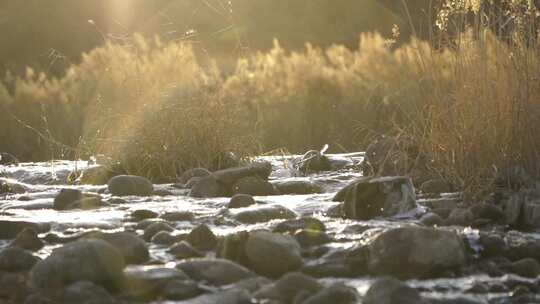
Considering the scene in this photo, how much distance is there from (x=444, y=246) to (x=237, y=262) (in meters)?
0.80

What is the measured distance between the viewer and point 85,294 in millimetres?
3082

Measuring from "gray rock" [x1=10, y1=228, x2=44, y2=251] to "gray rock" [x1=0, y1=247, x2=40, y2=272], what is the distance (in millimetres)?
390

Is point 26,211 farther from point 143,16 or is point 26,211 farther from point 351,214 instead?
point 143,16

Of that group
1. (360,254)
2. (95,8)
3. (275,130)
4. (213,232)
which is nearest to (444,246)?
(360,254)

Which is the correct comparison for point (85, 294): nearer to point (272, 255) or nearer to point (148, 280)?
point (148, 280)

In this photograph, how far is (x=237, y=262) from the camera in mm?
3609

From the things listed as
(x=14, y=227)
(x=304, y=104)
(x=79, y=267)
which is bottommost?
(x=79, y=267)

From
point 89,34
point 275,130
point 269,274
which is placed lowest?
point 269,274

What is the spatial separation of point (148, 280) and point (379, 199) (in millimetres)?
1923

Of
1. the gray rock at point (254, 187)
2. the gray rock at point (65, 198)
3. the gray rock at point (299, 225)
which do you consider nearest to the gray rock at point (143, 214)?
the gray rock at point (65, 198)

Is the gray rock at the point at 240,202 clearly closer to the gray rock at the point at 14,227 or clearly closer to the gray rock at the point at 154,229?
the gray rock at the point at 154,229

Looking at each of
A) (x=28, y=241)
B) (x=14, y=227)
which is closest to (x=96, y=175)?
(x=14, y=227)

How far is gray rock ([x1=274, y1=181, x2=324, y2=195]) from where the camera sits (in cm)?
621

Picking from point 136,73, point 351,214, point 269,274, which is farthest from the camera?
point 136,73
